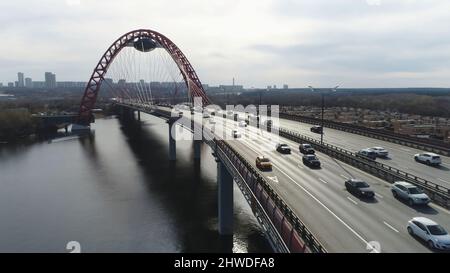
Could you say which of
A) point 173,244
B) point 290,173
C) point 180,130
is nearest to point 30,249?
point 173,244

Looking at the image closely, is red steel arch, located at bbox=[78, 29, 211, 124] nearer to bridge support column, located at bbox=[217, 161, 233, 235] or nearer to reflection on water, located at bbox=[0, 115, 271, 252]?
reflection on water, located at bbox=[0, 115, 271, 252]

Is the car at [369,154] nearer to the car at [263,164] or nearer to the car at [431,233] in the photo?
the car at [263,164]

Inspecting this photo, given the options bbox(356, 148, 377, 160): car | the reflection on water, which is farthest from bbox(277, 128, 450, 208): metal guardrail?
the reflection on water

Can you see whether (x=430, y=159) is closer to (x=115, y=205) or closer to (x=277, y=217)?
(x=277, y=217)

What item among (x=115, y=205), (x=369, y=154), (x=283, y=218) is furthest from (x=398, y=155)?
(x=115, y=205)

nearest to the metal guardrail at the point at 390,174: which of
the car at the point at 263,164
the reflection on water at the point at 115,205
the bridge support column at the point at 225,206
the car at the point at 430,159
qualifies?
the car at the point at 430,159

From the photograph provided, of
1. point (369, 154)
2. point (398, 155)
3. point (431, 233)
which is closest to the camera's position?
point (431, 233)
